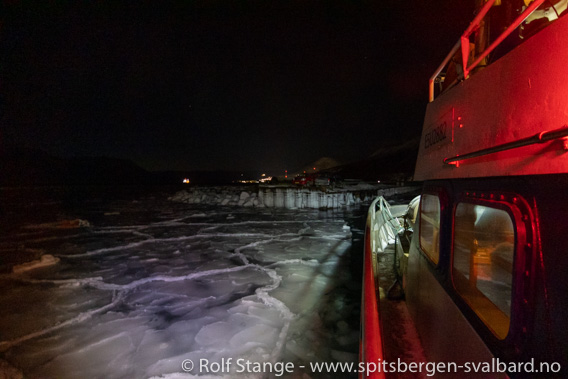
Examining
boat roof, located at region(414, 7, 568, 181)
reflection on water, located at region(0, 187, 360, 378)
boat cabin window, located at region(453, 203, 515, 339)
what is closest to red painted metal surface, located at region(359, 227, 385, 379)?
boat cabin window, located at region(453, 203, 515, 339)

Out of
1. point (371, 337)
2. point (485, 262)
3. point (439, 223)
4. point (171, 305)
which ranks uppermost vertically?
point (439, 223)

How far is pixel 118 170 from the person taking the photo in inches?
6181

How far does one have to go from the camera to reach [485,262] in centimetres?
306

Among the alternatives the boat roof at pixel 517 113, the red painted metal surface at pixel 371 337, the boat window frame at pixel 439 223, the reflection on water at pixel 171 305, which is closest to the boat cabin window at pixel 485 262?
the boat window frame at pixel 439 223

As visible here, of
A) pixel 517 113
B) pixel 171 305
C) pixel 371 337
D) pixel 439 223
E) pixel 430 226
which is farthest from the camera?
pixel 171 305

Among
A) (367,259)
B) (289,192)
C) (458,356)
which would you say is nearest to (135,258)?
(367,259)

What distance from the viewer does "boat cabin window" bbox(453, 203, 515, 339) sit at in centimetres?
201

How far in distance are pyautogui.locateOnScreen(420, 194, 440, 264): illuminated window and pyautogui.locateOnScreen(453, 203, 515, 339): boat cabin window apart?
0.29 m

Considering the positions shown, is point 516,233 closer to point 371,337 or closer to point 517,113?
point 517,113

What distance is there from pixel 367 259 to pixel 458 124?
2.46m

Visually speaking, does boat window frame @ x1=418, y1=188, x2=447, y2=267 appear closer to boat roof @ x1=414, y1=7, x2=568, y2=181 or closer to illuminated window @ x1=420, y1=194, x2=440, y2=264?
illuminated window @ x1=420, y1=194, x2=440, y2=264

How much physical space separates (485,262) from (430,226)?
2.27 feet

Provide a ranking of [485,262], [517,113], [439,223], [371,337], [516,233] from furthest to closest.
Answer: [485,262], [439,223], [371,337], [517,113], [516,233]

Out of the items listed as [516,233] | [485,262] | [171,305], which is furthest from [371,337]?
[171,305]
